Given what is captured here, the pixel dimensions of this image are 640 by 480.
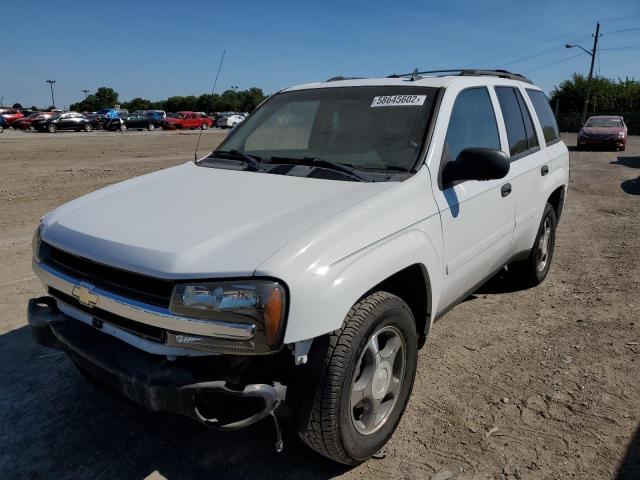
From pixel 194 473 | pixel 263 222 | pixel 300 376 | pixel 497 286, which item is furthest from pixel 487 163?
pixel 497 286

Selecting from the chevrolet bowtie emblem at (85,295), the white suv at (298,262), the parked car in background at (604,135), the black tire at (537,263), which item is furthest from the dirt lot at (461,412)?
the parked car in background at (604,135)

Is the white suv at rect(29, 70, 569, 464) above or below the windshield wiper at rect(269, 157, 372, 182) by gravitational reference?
below

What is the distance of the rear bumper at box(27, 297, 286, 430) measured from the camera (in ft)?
6.64

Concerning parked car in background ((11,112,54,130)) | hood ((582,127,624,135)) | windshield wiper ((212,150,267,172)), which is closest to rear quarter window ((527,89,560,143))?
windshield wiper ((212,150,267,172))

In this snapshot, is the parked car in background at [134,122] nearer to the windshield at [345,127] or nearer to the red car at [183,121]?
Answer: the red car at [183,121]

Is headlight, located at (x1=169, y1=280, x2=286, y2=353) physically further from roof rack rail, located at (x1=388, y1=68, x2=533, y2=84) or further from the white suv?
roof rack rail, located at (x1=388, y1=68, x2=533, y2=84)

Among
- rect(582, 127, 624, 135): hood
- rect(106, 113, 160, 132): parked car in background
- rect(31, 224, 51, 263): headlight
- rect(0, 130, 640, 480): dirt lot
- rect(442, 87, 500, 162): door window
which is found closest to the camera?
rect(0, 130, 640, 480): dirt lot

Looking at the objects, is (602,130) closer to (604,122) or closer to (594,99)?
(604,122)

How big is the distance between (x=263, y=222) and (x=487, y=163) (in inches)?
50.2

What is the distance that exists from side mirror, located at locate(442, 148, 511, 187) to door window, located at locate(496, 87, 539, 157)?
3.99 ft

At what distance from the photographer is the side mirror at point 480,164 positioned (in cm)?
280

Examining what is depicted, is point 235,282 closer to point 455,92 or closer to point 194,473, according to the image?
point 194,473

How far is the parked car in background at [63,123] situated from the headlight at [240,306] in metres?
41.1

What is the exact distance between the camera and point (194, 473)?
251cm
